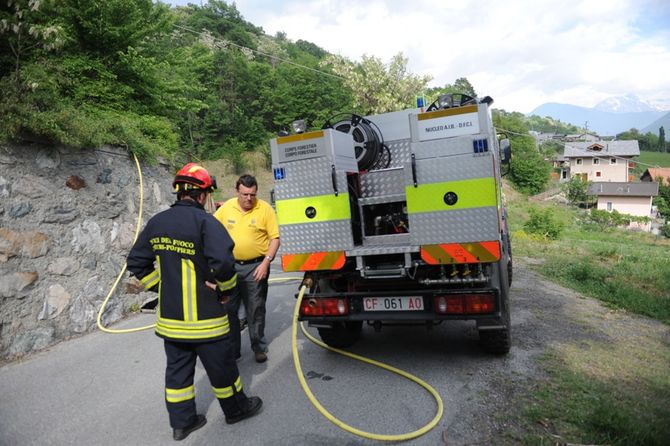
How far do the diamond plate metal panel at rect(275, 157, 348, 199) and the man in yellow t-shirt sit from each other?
1.54ft

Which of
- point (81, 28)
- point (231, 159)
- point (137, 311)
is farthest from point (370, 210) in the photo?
point (231, 159)

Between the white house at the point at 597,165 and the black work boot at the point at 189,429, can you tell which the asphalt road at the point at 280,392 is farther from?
the white house at the point at 597,165

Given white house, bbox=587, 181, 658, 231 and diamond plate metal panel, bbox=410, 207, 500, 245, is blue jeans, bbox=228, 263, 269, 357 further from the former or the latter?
white house, bbox=587, 181, 658, 231

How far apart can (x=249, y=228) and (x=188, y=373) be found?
65.5 inches

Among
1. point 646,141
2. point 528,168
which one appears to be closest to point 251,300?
point 528,168

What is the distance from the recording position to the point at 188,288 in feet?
9.91

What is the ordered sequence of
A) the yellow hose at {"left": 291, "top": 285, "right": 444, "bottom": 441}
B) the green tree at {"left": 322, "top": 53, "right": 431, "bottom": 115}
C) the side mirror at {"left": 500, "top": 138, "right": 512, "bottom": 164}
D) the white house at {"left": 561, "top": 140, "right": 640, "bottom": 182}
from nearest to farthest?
1. the yellow hose at {"left": 291, "top": 285, "right": 444, "bottom": 441}
2. the side mirror at {"left": 500, "top": 138, "right": 512, "bottom": 164}
3. the green tree at {"left": 322, "top": 53, "right": 431, "bottom": 115}
4. the white house at {"left": 561, "top": 140, "right": 640, "bottom": 182}

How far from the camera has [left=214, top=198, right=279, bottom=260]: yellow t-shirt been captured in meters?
4.41

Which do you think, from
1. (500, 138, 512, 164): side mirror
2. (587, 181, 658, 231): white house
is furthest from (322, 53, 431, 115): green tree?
(587, 181, 658, 231): white house

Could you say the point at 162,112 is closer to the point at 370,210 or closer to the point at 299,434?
the point at 370,210

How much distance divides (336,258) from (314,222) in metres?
0.38

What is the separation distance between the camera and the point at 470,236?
11.7ft

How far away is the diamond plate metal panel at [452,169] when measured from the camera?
3486mm

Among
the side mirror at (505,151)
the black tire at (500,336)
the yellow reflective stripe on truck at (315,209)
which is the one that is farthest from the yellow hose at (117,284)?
the side mirror at (505,151)
